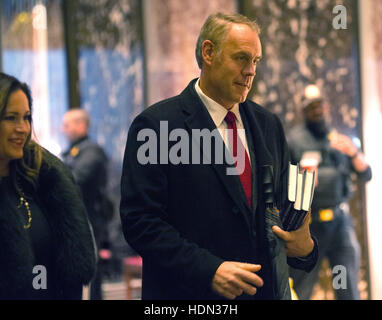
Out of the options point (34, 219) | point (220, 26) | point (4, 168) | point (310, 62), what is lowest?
point (34, 219)

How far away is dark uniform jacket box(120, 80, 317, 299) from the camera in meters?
2.02

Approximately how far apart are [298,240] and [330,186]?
9.07 feet

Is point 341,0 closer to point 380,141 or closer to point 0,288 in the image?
point 380,141

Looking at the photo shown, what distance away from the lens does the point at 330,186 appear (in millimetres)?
4797

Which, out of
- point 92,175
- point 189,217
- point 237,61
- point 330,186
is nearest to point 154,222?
point 189,217

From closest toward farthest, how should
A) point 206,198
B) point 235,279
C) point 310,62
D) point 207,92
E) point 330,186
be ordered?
point 235,279
point 206,198
point 207,92
point 330,186
point 310,62

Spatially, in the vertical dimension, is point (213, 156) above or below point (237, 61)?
below

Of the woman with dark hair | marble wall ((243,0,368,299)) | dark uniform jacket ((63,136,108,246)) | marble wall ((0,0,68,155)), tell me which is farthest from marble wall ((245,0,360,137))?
the woman with dark hair

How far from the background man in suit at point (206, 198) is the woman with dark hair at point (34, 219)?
0.45 metres

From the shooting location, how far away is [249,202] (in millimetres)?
2098

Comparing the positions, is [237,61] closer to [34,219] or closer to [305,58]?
[34,219]

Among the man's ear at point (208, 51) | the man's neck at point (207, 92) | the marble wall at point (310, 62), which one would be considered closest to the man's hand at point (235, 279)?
the man's neck at point (207, 92)

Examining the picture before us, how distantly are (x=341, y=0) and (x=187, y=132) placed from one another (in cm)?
429

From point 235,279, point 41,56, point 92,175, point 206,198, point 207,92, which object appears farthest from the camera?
point 41,56
